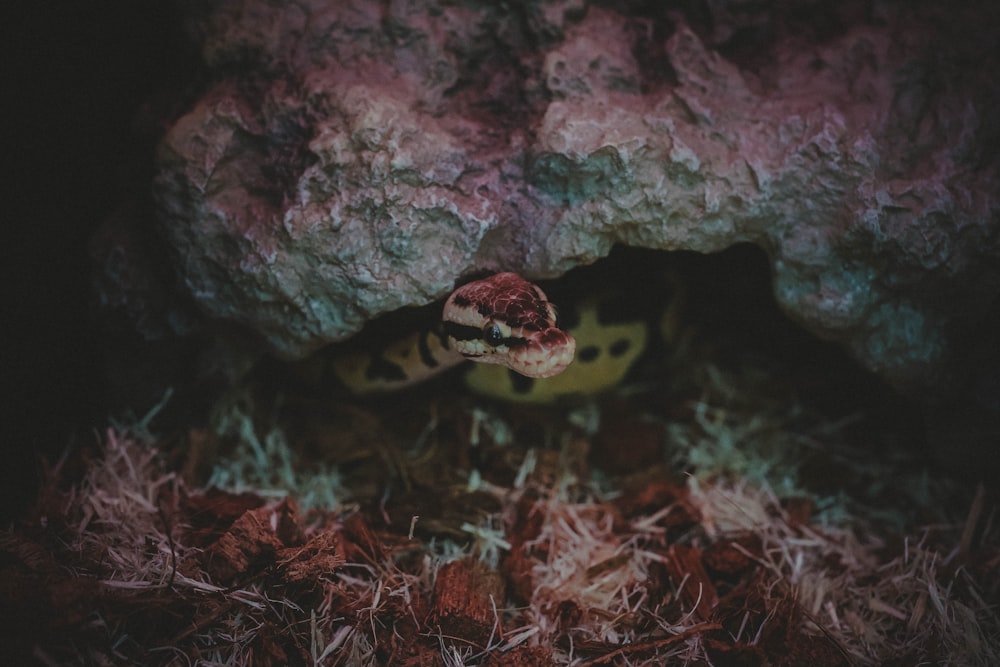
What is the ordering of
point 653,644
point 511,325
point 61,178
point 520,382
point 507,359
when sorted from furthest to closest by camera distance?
point 520,382 < point 61,178 < point 507,359 < point 511,325 < point 653,644

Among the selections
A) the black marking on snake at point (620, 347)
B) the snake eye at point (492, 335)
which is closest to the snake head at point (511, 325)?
the snake eye at point (492, 335)

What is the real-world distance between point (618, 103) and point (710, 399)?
1.77 meters

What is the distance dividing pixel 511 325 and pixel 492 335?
93 millimetres

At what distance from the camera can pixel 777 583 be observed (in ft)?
7.95

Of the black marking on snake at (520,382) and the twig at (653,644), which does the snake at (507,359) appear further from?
the twig at (653,644)

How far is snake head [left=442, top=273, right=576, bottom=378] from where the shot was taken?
7.54 ft

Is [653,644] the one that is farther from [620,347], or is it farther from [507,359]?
[620,347]

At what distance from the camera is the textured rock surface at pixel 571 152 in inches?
89.7

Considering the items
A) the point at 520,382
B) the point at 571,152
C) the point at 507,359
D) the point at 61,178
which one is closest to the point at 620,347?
the point at 520,382

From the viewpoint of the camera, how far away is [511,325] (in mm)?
2307

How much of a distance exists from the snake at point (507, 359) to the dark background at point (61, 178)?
1025 mm

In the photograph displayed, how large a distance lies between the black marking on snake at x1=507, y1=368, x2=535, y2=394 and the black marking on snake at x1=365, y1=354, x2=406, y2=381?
51 centimetres

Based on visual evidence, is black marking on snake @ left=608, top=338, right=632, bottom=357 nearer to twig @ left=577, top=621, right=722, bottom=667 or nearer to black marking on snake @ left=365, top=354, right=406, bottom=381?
black marking on snake @ left=365, top=354, right=406, bottom=381

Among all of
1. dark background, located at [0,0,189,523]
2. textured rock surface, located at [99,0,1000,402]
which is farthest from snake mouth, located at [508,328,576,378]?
dark background, located at [0,0,189,523]
